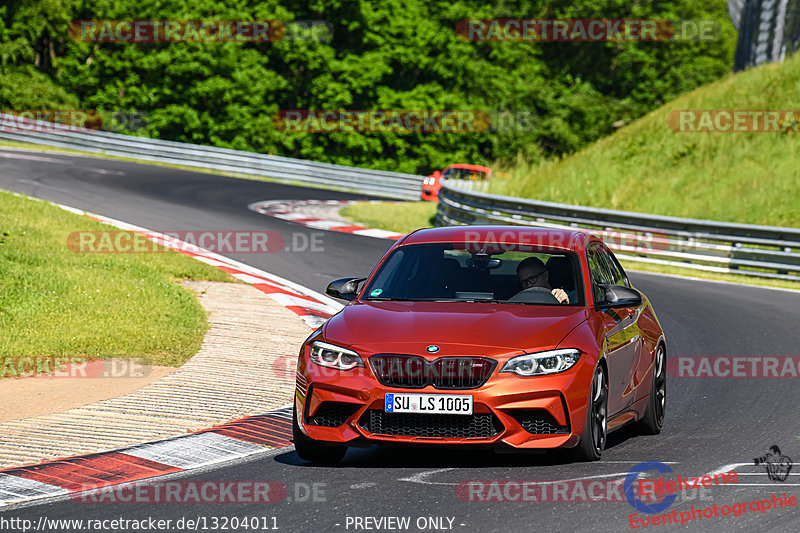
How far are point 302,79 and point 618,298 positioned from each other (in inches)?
1847

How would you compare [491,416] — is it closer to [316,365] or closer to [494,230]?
[316,365]

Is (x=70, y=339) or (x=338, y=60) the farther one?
(x=338, y=60)

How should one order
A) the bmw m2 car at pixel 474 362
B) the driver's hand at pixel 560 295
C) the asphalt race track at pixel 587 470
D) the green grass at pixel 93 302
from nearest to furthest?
the asphalt race track at pixel 587 470 < the bmw m2 car at pixel 474 362 < the driver's hand at pixel 560 295 < the green grass at pixel 93 302

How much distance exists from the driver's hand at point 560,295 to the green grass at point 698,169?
61.6 ft

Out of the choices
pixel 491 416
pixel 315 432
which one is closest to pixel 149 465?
pixel 315 432

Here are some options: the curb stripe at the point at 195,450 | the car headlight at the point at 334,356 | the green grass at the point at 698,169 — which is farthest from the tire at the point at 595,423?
the green grass at the point at 698,169

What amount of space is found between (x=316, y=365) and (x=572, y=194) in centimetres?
2195

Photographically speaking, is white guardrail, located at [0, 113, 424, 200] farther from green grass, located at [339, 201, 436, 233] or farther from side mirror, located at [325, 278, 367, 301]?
side mirror, located at [325, 278, 367, 301]

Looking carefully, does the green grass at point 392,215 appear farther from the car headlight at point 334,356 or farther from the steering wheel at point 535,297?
Answer: the car headlight at point 334,356

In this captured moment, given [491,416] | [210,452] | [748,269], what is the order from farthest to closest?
[748,269]
[210,452]
[491,416]

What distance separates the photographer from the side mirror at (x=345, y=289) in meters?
8.04

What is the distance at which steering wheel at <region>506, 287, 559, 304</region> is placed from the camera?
779 centimetres

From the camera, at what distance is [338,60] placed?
5319cm

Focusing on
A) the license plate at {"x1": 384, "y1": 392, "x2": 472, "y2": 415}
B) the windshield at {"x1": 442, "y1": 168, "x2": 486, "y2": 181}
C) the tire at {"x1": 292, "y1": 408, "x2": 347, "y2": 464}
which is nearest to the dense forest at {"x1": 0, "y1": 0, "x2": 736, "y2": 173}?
the windshield at {"x1": 442, "y1": 168, "x2": 486, "y2": 181}
